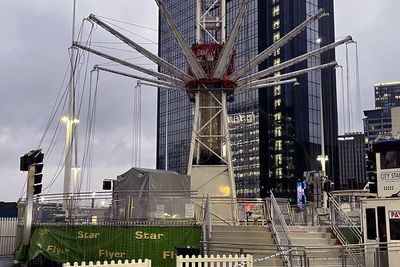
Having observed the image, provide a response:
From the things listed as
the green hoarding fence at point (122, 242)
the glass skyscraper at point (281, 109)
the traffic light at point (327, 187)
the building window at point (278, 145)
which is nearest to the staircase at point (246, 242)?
the green hoarding fence at point (122, 242)

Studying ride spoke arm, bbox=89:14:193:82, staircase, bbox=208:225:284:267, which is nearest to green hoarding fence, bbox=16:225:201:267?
staircase, bbox=208:225:284:267

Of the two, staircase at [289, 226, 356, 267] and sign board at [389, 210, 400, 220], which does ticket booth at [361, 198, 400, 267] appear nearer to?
sign board at [389, 210, 400, 220]

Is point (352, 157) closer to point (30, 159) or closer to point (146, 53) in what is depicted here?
point (146, 53)

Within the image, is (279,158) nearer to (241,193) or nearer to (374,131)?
(241,193)

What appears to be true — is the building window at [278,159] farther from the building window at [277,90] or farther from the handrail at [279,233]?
the handrail at [279,233]

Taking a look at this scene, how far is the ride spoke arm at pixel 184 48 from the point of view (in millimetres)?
30941

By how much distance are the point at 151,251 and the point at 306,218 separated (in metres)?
9.08

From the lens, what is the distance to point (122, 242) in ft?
66.6

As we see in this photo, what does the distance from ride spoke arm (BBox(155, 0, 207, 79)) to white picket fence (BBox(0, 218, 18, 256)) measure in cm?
1407

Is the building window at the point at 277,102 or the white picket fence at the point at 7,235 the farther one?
the building window at the point at 277,102

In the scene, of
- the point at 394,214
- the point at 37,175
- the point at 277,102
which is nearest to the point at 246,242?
the point at 394,214

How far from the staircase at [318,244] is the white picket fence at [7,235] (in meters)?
17.6

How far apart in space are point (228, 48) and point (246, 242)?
15.3 meters

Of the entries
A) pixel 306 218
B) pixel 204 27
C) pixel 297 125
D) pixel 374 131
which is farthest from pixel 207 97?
pixel 374 131
